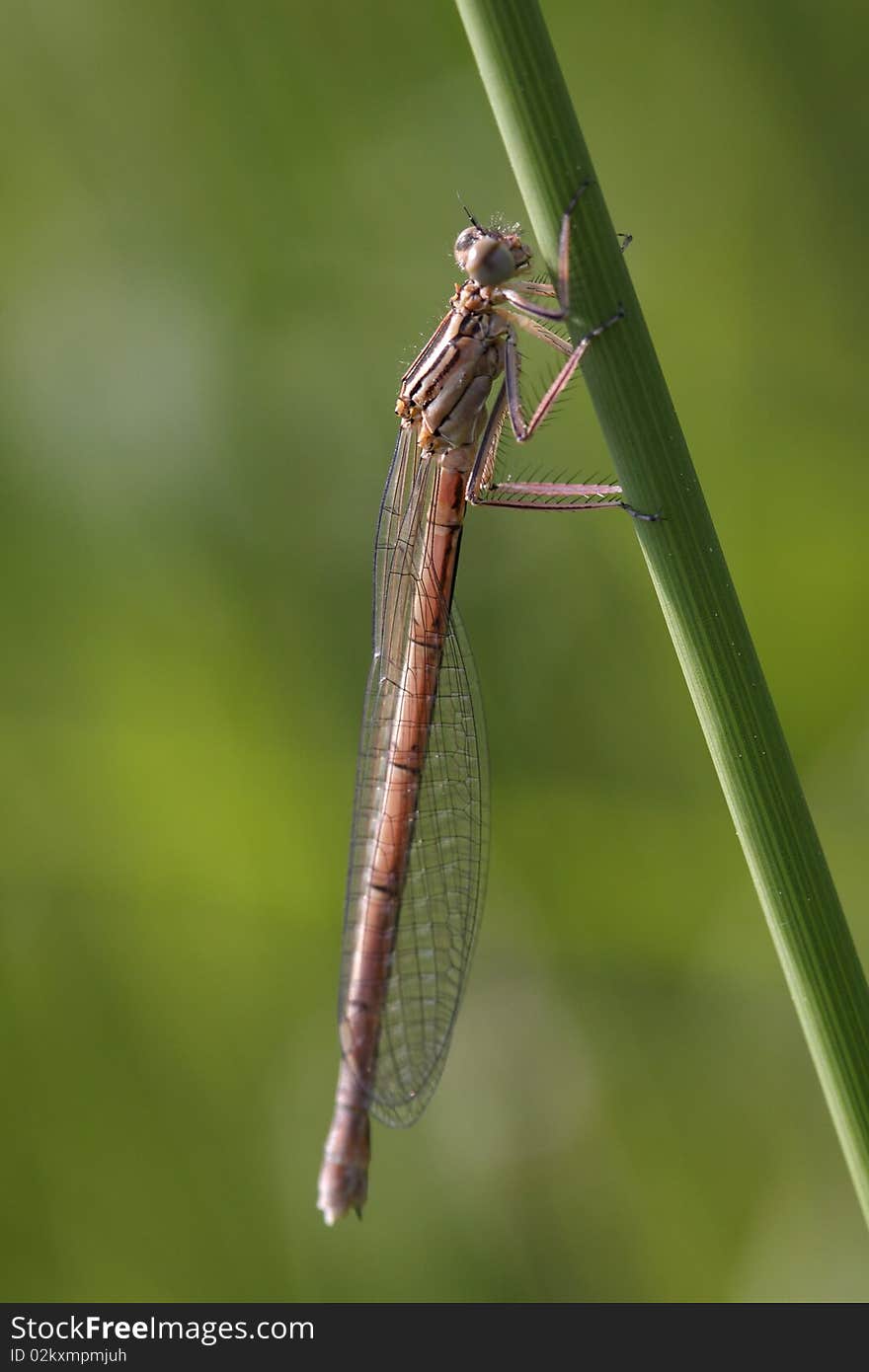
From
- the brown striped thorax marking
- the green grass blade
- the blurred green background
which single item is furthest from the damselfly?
the green grass blade

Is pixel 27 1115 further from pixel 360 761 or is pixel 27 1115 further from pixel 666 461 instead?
pixel 666 461

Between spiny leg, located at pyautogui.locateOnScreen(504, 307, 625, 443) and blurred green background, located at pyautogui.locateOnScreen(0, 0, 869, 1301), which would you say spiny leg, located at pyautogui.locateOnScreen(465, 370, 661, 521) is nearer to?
spiny leg, located at pyautogui.locateOnScreen(504, 307, 625, 443)

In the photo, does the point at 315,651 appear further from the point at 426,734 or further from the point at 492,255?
the point at 492,255

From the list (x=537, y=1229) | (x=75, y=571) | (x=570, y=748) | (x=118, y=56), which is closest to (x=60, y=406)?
(x=75, y=571)

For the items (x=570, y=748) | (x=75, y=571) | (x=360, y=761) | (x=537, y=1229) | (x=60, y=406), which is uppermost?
(x=60, y=406)

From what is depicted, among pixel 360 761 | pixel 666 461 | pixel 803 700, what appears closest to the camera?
pixel 666 461

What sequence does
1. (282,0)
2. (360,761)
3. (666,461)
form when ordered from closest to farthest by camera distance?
(666,461), (360,761), (282,0)

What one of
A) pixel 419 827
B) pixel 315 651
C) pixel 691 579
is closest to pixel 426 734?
pixel 419 827
